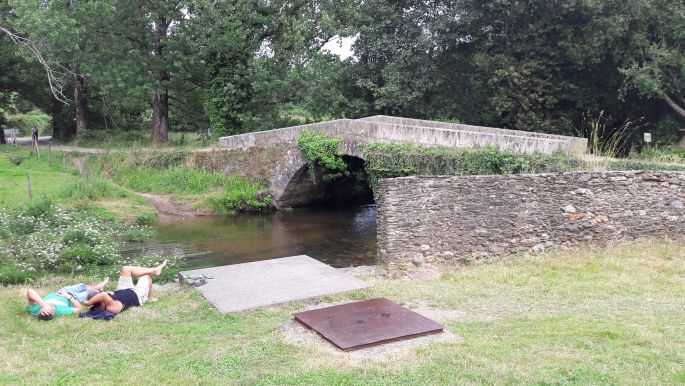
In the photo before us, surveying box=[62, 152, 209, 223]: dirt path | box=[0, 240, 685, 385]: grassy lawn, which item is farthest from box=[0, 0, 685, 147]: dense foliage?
box=[0, 240, 685, 385]: grassy lawn

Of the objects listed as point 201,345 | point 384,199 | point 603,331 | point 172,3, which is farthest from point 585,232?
point 172,3

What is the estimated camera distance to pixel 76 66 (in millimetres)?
22344

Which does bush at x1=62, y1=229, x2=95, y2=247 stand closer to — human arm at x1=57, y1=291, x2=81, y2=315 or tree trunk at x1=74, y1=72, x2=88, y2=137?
human arm at x1=57, y1=291, x2=81, y2=315

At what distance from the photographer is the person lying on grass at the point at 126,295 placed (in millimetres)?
6719

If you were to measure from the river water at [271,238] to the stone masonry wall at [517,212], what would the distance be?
7.50 feet

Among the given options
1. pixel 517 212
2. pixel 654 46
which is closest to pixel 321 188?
pixel 517 212

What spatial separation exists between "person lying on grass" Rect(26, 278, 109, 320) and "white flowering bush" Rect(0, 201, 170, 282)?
6.93ft

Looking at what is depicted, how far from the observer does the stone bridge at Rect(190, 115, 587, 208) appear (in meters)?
12.4

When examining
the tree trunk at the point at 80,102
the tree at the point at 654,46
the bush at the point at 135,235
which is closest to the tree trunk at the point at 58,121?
the tree trunk at the point at 80,102

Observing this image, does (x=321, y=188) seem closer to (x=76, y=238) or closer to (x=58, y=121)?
(x=76, y=238)

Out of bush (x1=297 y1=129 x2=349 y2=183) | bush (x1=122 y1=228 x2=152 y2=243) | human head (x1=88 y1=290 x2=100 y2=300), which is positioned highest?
bush (x1=297 y1=129 x2=349 y2=183)

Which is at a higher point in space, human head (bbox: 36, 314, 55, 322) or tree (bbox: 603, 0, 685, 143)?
tree (bbox: 603, 0, 685, 143)

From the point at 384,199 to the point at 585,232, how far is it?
3378 millimetres

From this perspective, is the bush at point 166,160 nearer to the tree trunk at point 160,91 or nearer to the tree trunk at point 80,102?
the tree trunk at point 160,91
